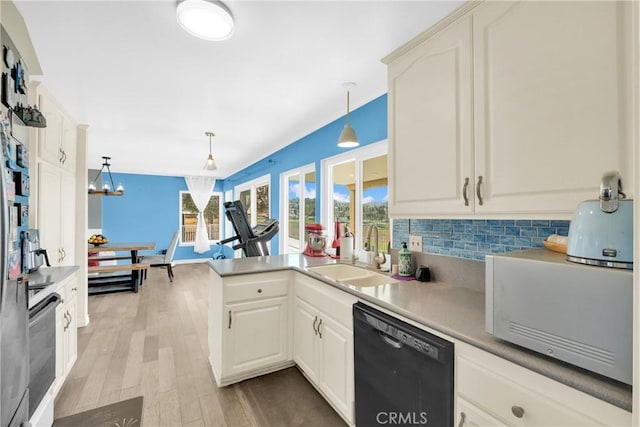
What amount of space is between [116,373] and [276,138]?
9.74ft

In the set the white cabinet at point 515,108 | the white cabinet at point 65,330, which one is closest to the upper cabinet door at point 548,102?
the white cabinet at point 515,108

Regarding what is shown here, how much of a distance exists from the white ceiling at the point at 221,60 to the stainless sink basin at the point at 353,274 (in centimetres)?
147

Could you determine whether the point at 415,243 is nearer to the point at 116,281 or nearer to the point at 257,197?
the point at 257,197

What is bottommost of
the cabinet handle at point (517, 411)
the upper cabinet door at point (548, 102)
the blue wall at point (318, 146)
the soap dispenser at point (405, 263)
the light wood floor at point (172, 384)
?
the light wood floor at point (172, 384)

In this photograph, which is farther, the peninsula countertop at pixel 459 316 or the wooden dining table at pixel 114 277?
the wooden dining table at pixel 114 277

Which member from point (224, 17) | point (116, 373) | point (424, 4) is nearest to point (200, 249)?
point (116, 373)

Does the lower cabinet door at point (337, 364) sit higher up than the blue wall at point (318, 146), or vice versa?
the blue wall at point (318, 146)

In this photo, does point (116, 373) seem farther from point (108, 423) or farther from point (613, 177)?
point (613, 177)

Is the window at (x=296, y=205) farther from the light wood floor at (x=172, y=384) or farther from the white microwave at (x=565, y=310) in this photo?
the white microwave at (x=565, y=310)

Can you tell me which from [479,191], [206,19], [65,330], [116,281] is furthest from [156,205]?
[479,191]

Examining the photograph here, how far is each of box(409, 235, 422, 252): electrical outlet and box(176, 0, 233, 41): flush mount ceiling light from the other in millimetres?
1708

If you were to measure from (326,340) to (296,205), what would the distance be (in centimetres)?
Result: 253

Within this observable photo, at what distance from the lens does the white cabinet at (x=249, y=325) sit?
6.60ft

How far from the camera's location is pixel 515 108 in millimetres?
1104
